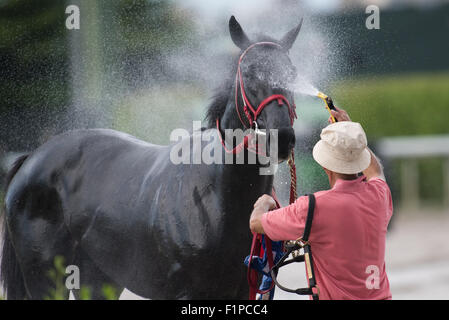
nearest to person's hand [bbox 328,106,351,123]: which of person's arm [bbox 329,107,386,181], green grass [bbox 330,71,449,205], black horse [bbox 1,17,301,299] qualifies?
person's arm [bbox 329,107,386,181]

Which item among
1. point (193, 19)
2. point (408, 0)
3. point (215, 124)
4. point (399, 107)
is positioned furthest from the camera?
point (399, 107)

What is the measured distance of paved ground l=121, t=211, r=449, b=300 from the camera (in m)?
6.95

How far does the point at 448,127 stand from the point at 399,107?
0.98 metres

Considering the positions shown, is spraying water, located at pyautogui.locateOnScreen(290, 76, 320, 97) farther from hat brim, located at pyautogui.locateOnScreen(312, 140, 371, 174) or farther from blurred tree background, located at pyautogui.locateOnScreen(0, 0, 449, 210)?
hat brim, located at pyautogui.locateOnScreen(312, 140, 371, 174)

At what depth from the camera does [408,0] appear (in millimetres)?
10250

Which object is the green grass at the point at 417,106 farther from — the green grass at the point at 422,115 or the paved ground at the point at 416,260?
the paved ground at the point at 416,260

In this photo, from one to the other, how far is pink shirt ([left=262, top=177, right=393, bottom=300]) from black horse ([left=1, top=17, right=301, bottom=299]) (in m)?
0.32

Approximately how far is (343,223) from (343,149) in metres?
0.29

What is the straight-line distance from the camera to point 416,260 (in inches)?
328

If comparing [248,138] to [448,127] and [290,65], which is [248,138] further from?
[448,127]

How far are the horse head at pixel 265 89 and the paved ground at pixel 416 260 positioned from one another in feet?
8.04

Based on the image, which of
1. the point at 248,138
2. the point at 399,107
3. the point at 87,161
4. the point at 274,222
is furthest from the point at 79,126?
the point at 399,107

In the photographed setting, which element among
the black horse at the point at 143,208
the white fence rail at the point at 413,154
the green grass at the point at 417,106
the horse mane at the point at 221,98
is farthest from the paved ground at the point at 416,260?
the horse mane at the point at 221,98

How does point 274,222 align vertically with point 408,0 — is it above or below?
below
